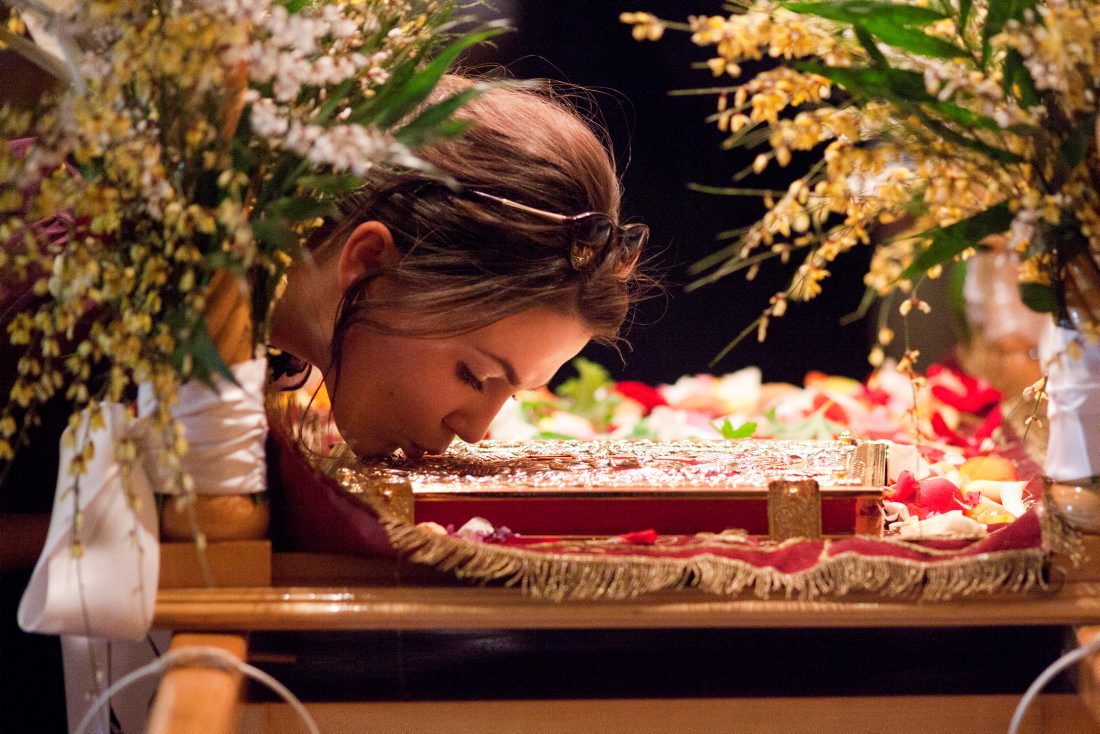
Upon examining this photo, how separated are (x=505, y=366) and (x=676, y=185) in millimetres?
1421

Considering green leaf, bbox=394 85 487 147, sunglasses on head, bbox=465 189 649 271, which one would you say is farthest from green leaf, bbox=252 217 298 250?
sunglasses on head, bbox=465 189 649 271

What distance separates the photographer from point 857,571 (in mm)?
816

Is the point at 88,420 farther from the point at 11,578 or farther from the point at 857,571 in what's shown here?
the point at 857,571

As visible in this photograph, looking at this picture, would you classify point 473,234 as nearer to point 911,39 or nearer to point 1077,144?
point 911,39

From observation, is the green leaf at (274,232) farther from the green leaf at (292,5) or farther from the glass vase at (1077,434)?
the glass vase at (1077,434)

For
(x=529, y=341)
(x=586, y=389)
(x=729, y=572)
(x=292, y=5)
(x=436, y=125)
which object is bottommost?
(x=586, y=389)

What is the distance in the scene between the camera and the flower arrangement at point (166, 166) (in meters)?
0.72

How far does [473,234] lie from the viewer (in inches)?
43.5

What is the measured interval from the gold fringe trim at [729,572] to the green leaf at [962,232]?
0.74 ft

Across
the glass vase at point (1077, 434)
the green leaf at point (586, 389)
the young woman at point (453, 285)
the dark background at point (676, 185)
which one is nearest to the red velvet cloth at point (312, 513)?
the young woman at point (453, 285)

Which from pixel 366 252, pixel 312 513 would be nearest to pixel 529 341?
pixel 366 252

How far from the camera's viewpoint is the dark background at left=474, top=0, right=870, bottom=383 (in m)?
2.30

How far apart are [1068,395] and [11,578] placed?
0.97 metres

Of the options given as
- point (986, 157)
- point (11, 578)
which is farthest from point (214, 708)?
point (986, 157)
